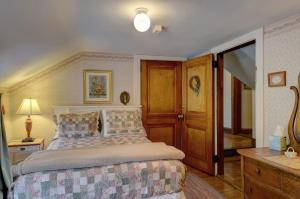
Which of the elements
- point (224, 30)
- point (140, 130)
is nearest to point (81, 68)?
point (140, 130)

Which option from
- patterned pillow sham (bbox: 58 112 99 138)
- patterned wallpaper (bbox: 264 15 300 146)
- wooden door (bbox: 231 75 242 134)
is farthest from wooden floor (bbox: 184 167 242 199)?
wooden door (bbox: 231 75 242 134)

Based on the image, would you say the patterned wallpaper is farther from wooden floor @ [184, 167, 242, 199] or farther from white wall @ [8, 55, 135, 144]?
white wall @ [8, 55, 135, 144]

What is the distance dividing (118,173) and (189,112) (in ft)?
7.47

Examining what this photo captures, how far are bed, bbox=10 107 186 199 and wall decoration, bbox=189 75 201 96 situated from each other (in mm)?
1837

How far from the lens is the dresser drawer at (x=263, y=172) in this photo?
1.71 metres

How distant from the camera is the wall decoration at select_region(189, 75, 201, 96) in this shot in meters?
3.63

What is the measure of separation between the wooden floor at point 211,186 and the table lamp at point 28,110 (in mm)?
2480

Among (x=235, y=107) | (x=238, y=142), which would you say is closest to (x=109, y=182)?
(x=238, y=142)

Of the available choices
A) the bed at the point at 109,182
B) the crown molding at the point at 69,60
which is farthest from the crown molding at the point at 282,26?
the crown molding at the point at 69,60

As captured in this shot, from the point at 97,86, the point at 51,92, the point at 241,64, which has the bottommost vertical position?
the point at 51,92

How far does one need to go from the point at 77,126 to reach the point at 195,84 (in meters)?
2.04

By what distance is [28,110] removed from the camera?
332 cm

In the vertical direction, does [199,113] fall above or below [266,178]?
above

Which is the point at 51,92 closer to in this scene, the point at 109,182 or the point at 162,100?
the point at 162,100
